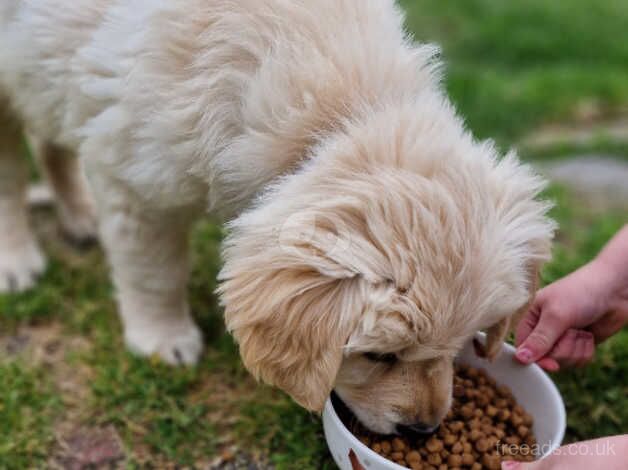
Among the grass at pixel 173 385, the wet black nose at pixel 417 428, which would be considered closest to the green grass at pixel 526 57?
the grass at pixel 173 385

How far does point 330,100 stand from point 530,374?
4.48ft

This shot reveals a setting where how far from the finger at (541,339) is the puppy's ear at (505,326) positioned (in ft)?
0.62

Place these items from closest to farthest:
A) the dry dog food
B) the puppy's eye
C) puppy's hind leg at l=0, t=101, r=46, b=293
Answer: the puppy's eye
the dry dog food
puppy's hind leg at l=0, t=101, r=46, b=293

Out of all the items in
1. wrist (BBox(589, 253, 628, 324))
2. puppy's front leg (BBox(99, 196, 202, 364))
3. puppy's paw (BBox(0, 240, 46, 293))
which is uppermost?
wrist (BBox(589, 253, 628, 324))

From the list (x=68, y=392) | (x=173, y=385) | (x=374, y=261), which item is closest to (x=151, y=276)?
(x=173, y=385)

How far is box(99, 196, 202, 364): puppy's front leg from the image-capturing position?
3.08 meters

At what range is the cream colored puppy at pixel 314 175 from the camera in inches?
84.4

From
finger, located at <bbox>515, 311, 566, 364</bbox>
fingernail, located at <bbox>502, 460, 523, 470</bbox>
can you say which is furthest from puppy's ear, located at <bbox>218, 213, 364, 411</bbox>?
finger, located at <bbox>515, 311, 566, 364</bbox>

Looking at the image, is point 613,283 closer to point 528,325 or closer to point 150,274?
point 528,325

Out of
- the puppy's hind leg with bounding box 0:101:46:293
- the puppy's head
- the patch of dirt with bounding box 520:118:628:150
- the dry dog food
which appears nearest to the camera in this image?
the puppy's head

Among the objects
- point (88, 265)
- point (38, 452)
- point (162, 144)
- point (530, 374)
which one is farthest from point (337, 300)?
point (88, 265)

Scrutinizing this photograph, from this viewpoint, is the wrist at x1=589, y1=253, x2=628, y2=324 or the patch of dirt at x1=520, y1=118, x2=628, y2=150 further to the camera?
the patch of dirt at x1=520, y1=118, x2=628, y2=150

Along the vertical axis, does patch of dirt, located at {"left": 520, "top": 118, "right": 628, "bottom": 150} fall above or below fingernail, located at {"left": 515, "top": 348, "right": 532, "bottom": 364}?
below

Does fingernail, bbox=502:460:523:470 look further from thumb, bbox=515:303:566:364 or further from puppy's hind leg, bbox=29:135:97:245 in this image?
puppy's hind leg, bbox=29:135:97:245
